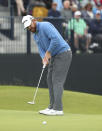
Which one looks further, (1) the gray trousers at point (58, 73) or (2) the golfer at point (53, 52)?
(1) the gray trousers at point (58, 73)

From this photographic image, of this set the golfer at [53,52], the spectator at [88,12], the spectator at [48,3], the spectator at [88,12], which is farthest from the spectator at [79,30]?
the golfer at [53,52]

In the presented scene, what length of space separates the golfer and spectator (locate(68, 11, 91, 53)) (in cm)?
685

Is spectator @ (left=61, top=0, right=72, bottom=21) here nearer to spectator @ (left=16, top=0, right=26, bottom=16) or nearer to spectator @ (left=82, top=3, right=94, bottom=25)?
spectator @ (left=82, top=3, right=94, bottom=25)

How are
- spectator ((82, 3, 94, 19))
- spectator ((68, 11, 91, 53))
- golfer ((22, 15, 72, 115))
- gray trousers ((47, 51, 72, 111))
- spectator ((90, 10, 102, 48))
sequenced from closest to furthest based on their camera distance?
golfer ((22, 15, 72, 115)) < gray trousers ((47, 51, 72, 111)) < spectator ((68, 11, 91, 53)) < spectator ((90, 10, 102, 48)) < spectator ((82, 3, 94, 19))

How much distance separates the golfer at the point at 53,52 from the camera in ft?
31.6

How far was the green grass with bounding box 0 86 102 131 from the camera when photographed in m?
8.28

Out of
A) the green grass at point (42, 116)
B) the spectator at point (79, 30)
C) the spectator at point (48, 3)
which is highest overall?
the spectator at point (48, 3)

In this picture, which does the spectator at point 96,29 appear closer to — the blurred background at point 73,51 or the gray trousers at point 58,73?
the blurred background at point 73,51

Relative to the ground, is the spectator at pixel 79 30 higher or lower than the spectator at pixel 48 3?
lower

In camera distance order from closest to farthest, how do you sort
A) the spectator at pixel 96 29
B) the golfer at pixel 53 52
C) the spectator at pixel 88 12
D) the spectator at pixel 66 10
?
the golfer at pixel 53 52 < the spectator at pixel 96 29 < the spectator at pixel 66 10 < the spectator at pixel 88 12

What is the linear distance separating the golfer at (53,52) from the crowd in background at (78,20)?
21.8 feet

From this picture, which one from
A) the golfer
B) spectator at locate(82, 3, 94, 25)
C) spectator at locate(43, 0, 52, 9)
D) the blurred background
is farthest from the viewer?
spectator at locate(43, 0, 52, 9)

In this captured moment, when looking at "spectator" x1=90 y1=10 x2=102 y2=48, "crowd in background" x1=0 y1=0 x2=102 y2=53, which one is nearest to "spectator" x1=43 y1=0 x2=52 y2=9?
"crowd in background" x1=0 y1=0 x2=102 y2=53

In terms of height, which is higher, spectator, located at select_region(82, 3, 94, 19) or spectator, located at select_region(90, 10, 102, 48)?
spectator, located at select_region(82, 3, 94, 19)
